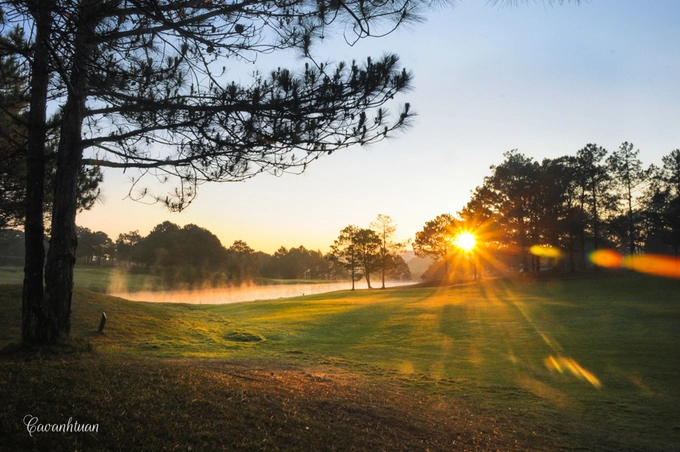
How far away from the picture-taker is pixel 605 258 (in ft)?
179

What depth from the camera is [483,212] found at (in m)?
48.5

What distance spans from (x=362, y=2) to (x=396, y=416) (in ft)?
19.5

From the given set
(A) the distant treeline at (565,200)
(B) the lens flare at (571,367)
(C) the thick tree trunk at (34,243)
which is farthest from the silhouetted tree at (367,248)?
(C) the thick tree trunk at (34,243)

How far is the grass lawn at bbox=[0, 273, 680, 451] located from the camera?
4.48 m

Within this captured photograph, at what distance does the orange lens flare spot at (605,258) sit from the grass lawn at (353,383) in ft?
119

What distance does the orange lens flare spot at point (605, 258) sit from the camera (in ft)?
170

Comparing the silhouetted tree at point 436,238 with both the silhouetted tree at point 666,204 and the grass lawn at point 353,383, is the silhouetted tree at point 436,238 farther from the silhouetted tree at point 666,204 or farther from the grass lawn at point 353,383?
the grass lawn at point 353,383

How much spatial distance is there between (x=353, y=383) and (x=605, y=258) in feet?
189

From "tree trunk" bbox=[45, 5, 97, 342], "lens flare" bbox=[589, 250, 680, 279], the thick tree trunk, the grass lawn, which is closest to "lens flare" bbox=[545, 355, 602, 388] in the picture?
the grass lawn

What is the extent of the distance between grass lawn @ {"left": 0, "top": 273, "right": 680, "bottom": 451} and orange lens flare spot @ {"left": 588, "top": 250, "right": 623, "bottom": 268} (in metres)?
36.2

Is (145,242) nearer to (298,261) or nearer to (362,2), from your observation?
(298,261)

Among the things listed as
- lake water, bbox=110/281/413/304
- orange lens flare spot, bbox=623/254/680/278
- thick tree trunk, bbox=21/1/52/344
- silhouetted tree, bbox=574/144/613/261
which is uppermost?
silhouetted tree, bbox=574/144/613/261

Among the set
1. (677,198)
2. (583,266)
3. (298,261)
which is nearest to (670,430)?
(677,198)

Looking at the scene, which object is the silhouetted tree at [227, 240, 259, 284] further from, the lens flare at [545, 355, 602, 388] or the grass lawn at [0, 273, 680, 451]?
the lens flare at [545, 355, 602, 388]
